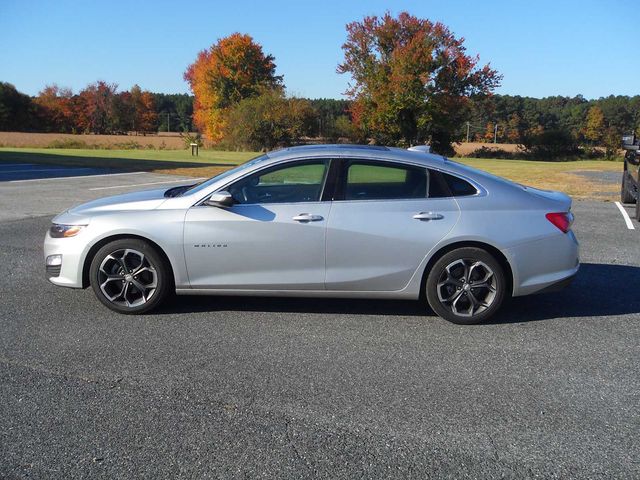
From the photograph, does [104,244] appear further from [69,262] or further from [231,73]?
[231,73]

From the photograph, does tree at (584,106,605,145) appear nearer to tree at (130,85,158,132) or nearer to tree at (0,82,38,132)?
tree at (130,85,158,132)

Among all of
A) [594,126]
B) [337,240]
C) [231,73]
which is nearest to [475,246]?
[337,240]

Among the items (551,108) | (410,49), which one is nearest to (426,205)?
(410,49)

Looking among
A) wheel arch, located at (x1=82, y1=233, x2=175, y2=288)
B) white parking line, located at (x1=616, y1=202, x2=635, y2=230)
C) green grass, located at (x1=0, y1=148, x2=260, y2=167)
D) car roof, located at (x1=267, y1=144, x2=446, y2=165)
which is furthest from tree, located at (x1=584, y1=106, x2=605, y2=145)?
wheel arch, located at (x1=82, y1=233, x2=175, y2=288)

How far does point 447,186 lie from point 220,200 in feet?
6.51

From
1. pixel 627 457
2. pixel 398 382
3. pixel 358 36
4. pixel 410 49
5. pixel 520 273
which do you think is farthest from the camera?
pixel 358 36

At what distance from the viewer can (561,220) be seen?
4.95m

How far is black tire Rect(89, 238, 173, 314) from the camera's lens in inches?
196

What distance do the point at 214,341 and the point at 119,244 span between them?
1.30m

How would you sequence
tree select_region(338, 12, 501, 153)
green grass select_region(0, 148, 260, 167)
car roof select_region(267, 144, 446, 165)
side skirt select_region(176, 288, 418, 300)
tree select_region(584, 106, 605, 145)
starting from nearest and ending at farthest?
1. side skirt select_region(176, 288, 418, 300)
2. car roof select_region(267, 144, 446, 165)
3. green grass select_region(0, 148, 260, 167)
4. tree select_region(338, 12, 501, 153)
5. tree select_region(584, 106, 605, 145)

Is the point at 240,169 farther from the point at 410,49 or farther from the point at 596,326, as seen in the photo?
the point at 410,49

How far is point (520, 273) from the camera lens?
489 centimetres

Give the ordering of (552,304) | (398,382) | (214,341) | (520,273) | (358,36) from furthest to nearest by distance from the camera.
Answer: (358,36)
(552,304)
(520,273)
(214,341)
(398,382)

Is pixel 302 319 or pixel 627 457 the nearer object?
pixel 627 457
